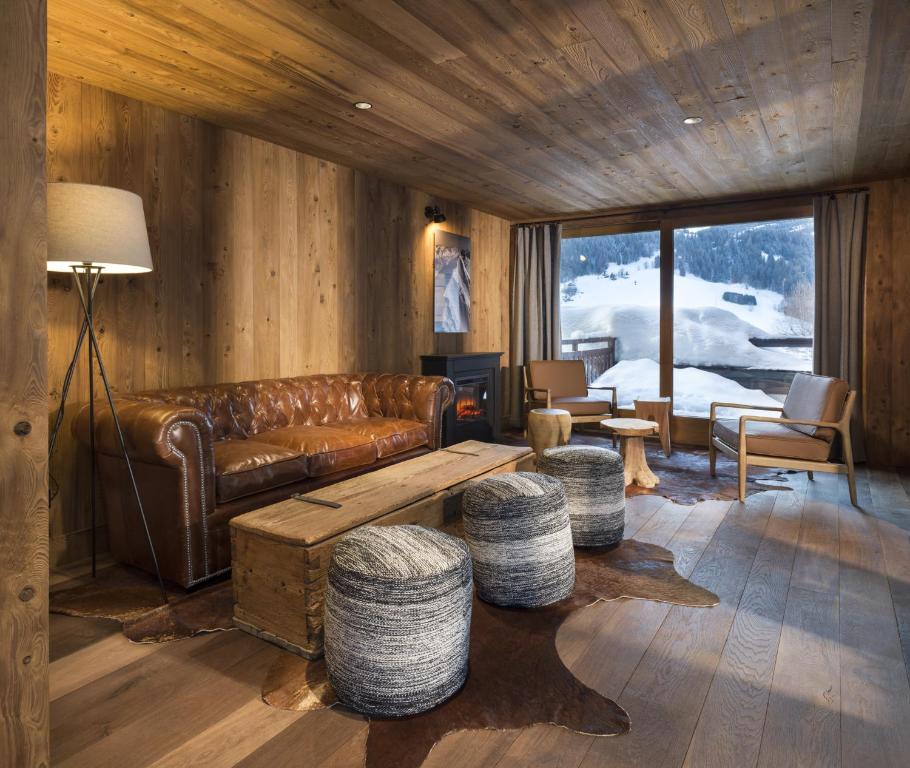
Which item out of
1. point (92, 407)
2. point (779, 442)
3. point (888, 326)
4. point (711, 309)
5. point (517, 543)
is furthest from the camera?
point (711, 309)

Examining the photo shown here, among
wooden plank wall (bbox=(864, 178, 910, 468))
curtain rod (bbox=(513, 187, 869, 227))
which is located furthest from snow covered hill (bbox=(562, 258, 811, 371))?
wooden plank wall (bbox=(864, 178, 910, 468))

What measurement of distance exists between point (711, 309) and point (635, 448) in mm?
2483

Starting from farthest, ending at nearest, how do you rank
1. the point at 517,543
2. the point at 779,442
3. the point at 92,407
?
1. the point at 779,442
2. the point at 92,407
3. the point at 517,543

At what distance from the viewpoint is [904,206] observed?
506 cm

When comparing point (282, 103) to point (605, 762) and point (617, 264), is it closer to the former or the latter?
point (605, 762)

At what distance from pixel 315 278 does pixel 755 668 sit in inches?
143

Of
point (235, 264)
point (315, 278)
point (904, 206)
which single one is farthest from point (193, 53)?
point (904, 206)

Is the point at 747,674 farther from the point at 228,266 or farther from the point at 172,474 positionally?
the point at 228,266

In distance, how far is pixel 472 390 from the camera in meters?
6.00

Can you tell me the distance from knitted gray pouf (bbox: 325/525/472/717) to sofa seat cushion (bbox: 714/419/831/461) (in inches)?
118

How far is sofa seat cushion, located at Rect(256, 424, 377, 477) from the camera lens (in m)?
3.29

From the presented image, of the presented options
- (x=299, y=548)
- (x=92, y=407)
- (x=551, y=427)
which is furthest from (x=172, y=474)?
(x=551, y=427)

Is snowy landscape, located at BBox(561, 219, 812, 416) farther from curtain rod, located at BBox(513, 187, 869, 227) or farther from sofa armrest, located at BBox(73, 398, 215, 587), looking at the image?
sofa armrest, located at BBox(73, 398, 215, 587)

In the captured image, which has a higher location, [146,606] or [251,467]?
[251,467]
